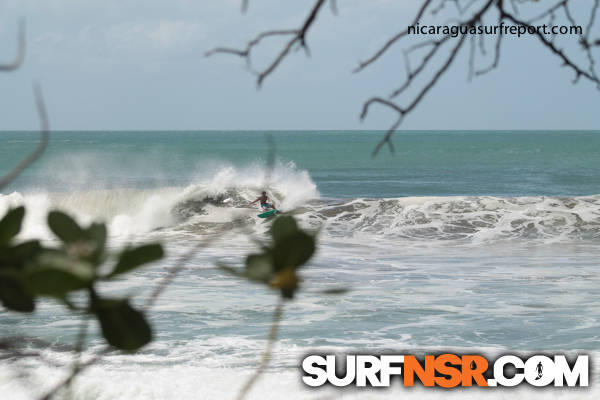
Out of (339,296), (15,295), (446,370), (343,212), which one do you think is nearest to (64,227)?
(15,295)

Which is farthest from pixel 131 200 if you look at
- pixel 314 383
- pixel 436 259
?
pixel 314 383

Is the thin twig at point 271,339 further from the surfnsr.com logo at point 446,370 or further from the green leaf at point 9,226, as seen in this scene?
the surfnsr.com logo at point 446,370

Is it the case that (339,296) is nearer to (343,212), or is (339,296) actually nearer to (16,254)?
(16,254)

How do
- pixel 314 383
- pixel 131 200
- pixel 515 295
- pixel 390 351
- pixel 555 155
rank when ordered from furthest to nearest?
pixel 555 155 → pixel 131 200 → pixel 515 295 → pixel 390 351 → pixel 314 383

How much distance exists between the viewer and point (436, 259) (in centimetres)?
972

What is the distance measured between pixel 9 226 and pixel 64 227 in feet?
0.11

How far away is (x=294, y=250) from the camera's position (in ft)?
1.00

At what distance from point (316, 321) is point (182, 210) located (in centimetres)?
981

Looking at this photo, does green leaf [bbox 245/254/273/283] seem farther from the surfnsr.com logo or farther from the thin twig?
the surfnsr.com logo

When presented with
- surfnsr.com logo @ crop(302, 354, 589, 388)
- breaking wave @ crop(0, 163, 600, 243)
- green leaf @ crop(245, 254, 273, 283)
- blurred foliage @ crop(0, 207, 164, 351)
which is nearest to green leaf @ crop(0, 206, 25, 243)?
blurred foliage @ crop(0, 207, 164, 351)

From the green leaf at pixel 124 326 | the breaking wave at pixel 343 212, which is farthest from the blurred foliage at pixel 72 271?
the breaking wave at pixel 343 212

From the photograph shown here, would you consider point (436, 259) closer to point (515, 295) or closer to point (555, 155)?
point (515, 295)

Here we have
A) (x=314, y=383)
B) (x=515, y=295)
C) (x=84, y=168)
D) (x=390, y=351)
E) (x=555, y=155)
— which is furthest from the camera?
(x=555, y=155)

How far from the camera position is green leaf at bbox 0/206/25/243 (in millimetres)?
329
